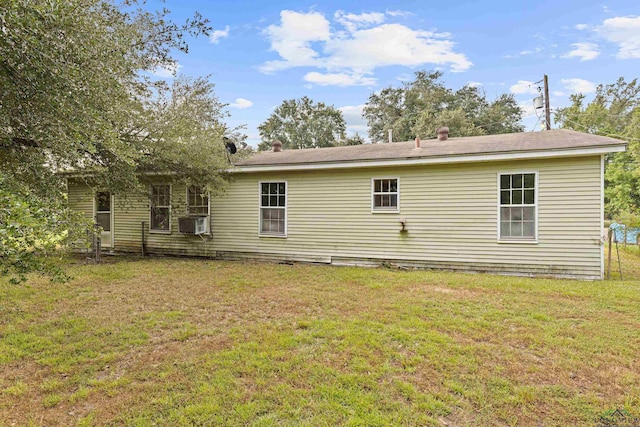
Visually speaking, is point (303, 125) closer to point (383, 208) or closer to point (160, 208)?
point (160, 208)

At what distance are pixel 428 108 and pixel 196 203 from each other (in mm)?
22365

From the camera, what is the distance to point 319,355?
10.6 ft

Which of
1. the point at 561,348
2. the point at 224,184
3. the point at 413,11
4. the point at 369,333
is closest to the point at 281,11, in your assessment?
the point at 413,11

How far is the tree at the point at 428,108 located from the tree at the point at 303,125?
325cm

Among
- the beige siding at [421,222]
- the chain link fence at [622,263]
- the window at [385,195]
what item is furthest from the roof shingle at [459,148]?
the chain link fence at [622,263]

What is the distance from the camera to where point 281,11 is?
1079 cm

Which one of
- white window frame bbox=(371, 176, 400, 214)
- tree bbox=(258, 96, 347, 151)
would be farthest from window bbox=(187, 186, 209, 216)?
tree bbox=(258, 96, 347, 151)

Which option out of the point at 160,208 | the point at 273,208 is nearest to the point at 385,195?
the point at 273,208

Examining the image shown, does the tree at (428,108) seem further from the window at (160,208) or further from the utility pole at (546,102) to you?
the window at (160,208)

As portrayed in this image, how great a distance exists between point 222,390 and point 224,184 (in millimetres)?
6528

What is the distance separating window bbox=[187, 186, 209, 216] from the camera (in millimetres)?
9672

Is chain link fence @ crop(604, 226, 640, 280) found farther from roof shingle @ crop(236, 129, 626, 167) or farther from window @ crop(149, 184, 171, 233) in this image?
window @ crop(149, 184, 171, 233)

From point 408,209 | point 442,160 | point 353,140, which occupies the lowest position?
point 408,209

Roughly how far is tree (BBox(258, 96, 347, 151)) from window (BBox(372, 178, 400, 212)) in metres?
22.3
